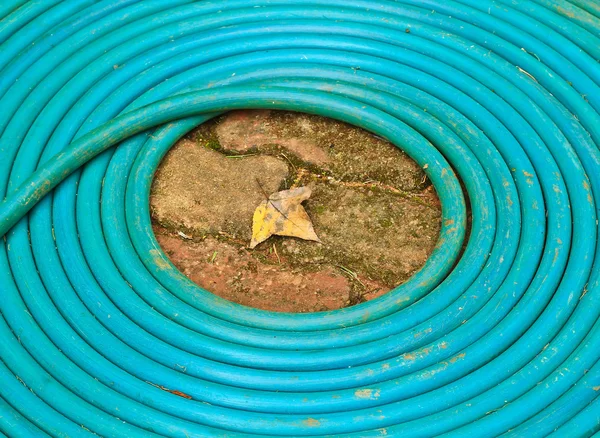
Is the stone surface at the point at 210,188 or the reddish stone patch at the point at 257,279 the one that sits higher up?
the stone surface at the point at 210,188

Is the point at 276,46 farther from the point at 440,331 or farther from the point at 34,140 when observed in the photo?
the point at 440,331

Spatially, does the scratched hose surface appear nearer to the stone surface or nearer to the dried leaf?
the stone surface

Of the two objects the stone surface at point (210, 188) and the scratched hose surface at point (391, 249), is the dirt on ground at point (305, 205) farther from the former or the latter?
the scratched hose surface at point (391, 249)

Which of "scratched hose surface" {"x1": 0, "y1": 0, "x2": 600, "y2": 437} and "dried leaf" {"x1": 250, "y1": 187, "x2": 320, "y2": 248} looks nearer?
"scratched hose surface" {"x1": 0, "y1": 0, "x2": 600, "y2": 437}

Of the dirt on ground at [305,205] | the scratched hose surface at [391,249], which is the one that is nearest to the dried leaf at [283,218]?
the dirt on ground at [305,205]

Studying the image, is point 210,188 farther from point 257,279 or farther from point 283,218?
point 257,279

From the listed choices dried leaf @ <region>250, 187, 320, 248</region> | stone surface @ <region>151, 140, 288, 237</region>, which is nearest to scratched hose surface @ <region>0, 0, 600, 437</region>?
stone surface @ <region>151, 140, 288, 237</region>

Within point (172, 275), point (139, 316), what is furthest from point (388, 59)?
point (139, 316)
